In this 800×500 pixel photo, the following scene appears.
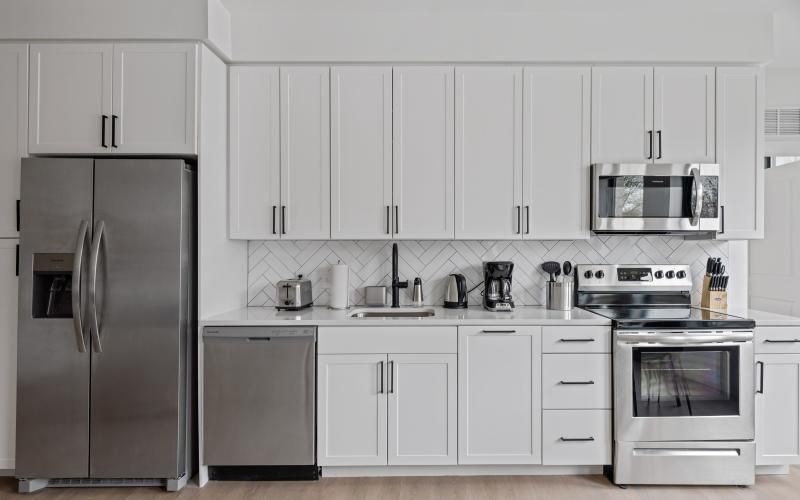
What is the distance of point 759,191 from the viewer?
123 inches

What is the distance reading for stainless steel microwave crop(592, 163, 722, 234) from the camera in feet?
9.99

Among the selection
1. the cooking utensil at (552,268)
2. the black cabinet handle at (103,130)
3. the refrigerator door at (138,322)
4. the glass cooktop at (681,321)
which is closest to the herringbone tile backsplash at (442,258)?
the cooking utensil at (552,268)

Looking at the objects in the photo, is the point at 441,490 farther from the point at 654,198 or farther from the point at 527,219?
the point at 654,198

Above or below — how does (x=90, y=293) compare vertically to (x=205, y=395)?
above

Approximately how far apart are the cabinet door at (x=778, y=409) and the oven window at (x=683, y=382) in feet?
0.68

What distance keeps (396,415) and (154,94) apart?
2.22m

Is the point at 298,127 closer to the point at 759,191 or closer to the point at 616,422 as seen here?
the point at 616,422

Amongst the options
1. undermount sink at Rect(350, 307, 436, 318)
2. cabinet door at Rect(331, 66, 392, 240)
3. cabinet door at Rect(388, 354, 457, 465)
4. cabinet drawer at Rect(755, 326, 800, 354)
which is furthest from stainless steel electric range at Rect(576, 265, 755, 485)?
cabinet door at Rect(331, 66, 392, 240)

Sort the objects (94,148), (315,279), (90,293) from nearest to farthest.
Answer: (90,293) → (94,148) → (315,279)

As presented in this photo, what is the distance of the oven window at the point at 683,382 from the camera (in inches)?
107

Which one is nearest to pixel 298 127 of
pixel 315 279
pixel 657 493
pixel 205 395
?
pixel 315 279

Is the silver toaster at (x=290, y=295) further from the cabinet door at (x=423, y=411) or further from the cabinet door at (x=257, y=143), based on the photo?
the cabinet door at (x=423, y=411)

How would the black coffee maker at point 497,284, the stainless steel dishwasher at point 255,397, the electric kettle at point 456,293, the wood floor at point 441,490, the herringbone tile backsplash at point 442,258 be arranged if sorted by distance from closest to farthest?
the wood floor at point 441,490, the stainless steel dishwasher at point 255,397, the black coffee maker at point 497,284, the electric kettle at point 456,293, the herringbone tile backsplash at point 442,258

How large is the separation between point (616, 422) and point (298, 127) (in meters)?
2.53
